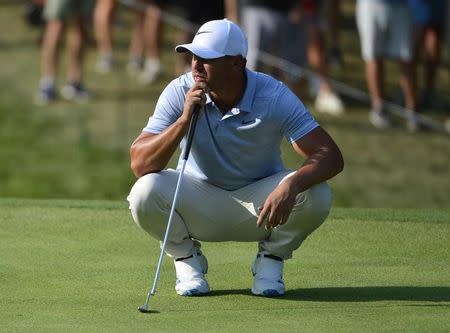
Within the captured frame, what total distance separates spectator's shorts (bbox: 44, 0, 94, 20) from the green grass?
17.4ft

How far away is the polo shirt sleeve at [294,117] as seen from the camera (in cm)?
665

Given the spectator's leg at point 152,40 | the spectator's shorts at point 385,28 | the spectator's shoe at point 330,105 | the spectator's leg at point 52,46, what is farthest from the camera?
the spectator's leg at point 152,40

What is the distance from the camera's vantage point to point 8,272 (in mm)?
7031

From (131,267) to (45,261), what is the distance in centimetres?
41

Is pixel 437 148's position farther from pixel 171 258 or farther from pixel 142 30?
pixel 171 258

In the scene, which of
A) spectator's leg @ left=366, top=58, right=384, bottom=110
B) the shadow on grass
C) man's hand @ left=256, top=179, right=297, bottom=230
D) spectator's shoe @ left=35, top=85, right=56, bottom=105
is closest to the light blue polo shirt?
man's hand @ left=256, top=179, right=297, bottom=230

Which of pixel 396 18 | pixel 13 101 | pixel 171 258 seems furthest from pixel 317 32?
pixel 171 258

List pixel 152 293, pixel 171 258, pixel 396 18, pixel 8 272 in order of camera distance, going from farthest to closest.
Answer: pixel 396 18, pixel 171 258, pixel 8 272, pixel 152 293

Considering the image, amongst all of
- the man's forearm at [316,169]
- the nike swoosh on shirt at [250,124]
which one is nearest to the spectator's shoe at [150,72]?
the nike swoosh on shirt at [250,124]

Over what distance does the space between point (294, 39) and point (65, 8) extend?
2085 millimetres

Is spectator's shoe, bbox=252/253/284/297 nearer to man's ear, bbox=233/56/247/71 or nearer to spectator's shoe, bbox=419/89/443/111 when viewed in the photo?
man's ear, bbox=233/56/247/71

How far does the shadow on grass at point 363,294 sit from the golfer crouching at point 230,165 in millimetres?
92

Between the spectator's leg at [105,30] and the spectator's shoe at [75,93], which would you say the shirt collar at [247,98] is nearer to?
the spectator's shoe at [75,93]

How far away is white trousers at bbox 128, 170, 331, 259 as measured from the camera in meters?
6.66
